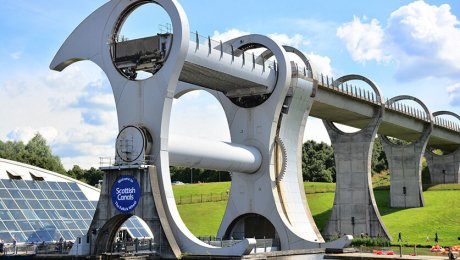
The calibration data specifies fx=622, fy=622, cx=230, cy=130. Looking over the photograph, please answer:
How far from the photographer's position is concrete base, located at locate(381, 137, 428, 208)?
292 ft

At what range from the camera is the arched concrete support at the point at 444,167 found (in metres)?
105

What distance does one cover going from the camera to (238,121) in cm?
5481

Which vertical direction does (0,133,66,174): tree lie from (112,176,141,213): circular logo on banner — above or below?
above

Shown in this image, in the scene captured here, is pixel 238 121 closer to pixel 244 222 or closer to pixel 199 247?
pixel 244 222

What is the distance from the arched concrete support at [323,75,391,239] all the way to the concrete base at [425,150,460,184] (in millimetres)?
37889

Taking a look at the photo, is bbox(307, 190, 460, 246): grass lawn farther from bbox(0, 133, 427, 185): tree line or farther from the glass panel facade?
the glass panel facade

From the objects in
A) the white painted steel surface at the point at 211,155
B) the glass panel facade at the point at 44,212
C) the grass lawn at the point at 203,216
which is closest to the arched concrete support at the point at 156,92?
the white painted steel surface at the point at 211,155

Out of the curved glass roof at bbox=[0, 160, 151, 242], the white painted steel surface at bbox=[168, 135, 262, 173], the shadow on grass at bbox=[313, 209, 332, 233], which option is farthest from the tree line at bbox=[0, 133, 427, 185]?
the white painted steel surface at bbox=[168, 135, 262, 173]

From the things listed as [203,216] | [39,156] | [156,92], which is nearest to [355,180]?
[203,216]

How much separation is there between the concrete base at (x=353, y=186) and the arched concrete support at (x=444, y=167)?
37753mm

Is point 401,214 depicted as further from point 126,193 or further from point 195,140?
point 126,193

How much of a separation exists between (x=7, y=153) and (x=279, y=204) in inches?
2633

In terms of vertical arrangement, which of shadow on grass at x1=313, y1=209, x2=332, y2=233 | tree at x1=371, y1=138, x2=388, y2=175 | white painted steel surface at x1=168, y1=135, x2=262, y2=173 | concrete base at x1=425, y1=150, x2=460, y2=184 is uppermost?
tree at x1=371, y1=138, x2=388, y2=175

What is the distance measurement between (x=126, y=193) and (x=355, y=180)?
39859 millimetres
